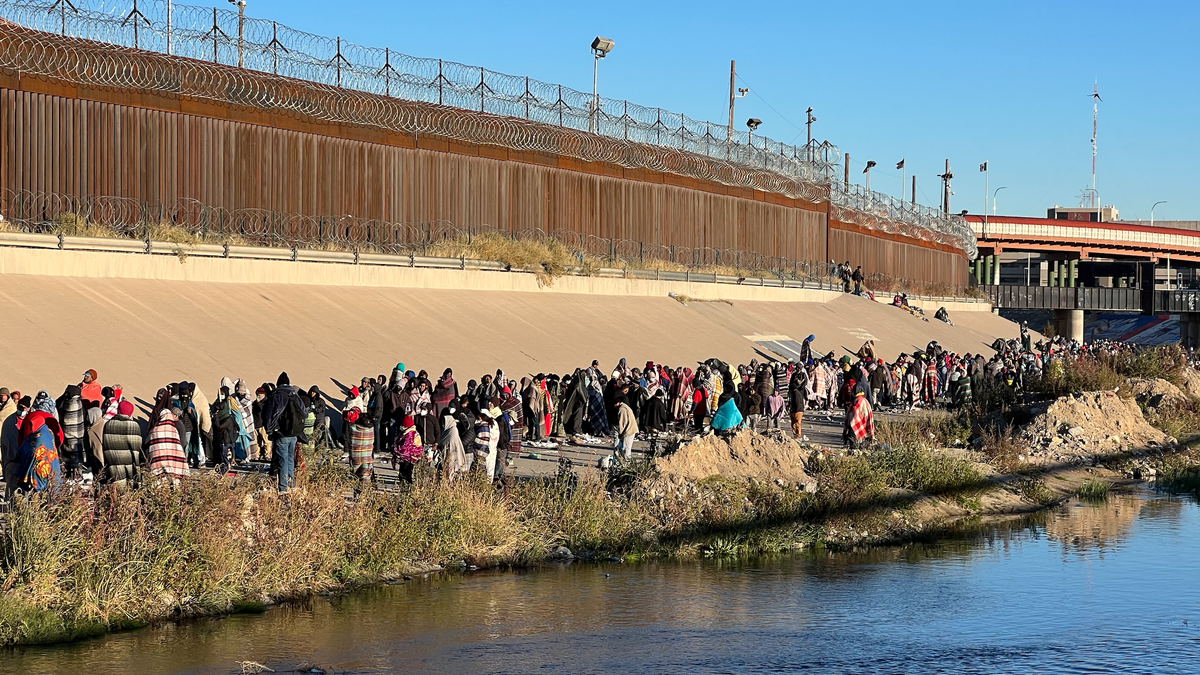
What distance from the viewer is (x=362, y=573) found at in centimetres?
1437

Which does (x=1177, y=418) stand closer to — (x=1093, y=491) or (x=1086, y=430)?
(x=1086, y=430)

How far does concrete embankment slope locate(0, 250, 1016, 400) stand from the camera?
22344 mm

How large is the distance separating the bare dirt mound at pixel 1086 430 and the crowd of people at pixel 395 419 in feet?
11.4

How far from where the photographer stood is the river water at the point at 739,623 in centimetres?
1173

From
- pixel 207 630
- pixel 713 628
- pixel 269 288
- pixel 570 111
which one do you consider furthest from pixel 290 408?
pixel 570 111

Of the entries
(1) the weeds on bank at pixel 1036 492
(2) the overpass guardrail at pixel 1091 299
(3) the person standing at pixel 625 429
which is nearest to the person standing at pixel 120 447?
(3) the person standing at pixel 625 429

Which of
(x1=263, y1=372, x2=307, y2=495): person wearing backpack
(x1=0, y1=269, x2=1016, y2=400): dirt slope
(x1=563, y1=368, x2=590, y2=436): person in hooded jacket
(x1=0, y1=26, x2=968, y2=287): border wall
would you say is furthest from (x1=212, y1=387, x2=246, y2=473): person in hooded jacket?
(x1=0, y1=26, x2=968, y2=287): border wall

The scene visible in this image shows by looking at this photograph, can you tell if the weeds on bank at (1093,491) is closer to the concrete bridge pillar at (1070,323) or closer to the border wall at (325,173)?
the border wall at (325,173)

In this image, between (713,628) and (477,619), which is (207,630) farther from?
(713,628)

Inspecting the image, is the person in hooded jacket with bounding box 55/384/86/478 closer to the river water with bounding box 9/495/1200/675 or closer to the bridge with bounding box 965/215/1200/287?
the river water with bounding box 9/495/1200/675

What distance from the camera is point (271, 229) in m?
32.1

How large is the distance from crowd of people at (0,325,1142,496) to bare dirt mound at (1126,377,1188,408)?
8.79 ft

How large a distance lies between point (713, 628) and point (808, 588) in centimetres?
236

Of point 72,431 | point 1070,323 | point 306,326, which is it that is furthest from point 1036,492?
point 1070,323
